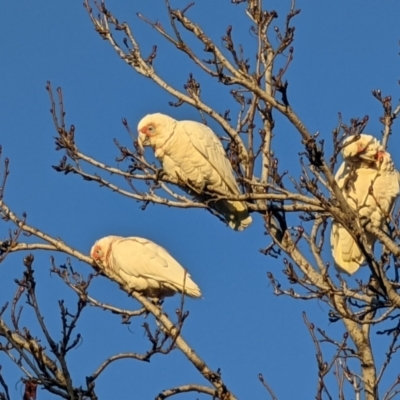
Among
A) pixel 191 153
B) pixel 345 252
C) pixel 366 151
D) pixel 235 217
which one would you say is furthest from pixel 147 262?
pixel 366 151

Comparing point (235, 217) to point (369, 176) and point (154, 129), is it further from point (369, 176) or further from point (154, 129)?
point (369, 176)

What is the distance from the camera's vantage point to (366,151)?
816 centimetres

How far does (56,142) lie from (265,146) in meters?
1.72

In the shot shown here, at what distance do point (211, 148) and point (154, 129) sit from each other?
604mm

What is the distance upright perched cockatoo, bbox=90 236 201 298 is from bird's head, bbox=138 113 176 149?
100 centimetres

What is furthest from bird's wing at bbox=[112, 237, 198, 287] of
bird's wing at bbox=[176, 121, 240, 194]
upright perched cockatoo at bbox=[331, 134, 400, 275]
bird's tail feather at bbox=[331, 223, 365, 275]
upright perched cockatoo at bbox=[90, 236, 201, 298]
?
bird's tail feather at bbox=[331, 223, 365, 275]

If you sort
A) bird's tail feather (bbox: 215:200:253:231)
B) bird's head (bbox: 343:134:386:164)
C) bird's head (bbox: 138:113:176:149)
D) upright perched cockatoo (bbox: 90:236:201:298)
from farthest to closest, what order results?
bird's head (bbox: 138:113:176:149) < bird's head (bbox: 343:134:386:164) < bird's tail feather (bbox: 215:200:253:231) < upright perched cockatoo (bbox: 90:236:201:298)

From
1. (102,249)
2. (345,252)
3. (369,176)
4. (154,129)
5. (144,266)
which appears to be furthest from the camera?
(345,252)

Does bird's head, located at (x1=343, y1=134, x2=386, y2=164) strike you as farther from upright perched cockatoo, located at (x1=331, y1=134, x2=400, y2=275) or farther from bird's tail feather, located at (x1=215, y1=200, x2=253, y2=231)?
bird's tail feather, located at (x1=215, y1=200, x2=253, y2=231)

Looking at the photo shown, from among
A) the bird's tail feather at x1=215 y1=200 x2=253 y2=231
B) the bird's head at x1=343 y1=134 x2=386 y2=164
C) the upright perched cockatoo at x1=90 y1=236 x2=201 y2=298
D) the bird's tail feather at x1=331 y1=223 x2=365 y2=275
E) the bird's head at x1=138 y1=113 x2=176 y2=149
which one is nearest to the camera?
the upright perched cockatoo at x1=90 y1=236 x2=201 y2=298

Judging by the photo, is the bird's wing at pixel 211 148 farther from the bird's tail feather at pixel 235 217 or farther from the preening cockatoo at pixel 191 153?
the bird's tail feather at pixel 235 217

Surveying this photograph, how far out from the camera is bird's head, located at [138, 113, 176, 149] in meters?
8.23

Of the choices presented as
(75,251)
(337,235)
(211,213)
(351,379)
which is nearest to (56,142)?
(75,251)

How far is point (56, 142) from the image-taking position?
6543 millimetres
